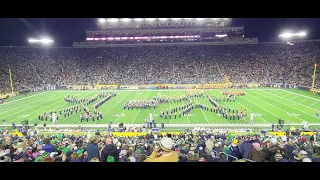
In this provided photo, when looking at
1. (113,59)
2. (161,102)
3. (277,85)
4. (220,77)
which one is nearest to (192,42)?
(220,77)

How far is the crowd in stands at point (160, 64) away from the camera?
119ft

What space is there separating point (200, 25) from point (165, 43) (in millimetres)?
7379

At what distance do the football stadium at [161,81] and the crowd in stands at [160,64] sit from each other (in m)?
0.14

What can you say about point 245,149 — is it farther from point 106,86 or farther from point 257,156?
point 106,86

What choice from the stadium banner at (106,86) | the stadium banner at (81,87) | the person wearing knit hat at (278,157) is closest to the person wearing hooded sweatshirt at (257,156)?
the person wearing knit hat at (278,157)

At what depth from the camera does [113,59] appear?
44.0m

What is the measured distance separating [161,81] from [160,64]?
594cm

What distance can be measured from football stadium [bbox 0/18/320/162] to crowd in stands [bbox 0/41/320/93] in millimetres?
144

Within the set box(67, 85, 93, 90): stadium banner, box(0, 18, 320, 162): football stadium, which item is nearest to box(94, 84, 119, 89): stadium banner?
box(0, 18, 320, 162): football stadium

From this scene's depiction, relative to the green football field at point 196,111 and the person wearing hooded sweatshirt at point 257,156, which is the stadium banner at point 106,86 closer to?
the green football field at point 196,111

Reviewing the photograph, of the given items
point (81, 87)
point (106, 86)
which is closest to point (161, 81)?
point (106, 86)

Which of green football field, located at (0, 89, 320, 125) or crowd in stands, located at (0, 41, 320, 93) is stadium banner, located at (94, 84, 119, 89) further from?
green football field, located at (0, 89, 320, 125)

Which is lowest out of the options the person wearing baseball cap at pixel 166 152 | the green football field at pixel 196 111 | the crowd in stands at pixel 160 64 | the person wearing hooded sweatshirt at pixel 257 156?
the green football field at pixel 196 111
